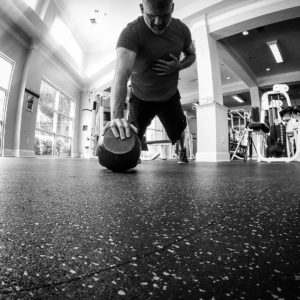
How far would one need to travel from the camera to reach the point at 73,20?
6242 millimetres

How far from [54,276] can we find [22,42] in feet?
22.3

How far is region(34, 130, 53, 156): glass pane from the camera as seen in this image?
6.48 m

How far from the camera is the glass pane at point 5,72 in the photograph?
211 inches

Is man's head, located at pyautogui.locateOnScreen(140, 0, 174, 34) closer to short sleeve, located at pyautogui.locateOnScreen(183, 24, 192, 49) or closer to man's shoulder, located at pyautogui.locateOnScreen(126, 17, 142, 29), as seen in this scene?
man's shoulder, located at pyautogui.locateOnScreen(126, 17, 142, 29)

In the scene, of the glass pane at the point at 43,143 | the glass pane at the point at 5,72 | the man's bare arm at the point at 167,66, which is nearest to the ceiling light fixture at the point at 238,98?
the glass pane at the point at 43,143

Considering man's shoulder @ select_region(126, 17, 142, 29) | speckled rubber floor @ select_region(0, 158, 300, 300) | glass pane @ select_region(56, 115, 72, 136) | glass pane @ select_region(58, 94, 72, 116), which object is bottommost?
speckled rubber floor @ select_region(0, 158, 300, 300)

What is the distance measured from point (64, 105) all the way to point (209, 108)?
538 cm

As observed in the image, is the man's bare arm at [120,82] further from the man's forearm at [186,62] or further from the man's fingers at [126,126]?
the man's forearm at [186,62]

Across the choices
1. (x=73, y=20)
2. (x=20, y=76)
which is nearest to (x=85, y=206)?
(x=20, y=76)

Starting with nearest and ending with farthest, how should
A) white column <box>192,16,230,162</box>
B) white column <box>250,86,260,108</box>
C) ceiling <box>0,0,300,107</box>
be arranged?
1. white column <box>192,16,230,162</box>
2. ceiling <box>0,0,300,107</box>
3. white column <box>250,86,260,108</box>

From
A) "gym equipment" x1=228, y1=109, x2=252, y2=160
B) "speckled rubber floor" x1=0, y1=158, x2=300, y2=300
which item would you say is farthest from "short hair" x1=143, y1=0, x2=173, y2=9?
"gym equipment" x1=228, y1=109, x2=252, y2=160

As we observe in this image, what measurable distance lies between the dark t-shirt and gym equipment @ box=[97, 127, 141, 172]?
514mm

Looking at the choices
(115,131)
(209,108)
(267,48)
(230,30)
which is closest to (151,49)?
(115,131)

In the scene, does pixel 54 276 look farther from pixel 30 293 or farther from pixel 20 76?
pixel 20 76
